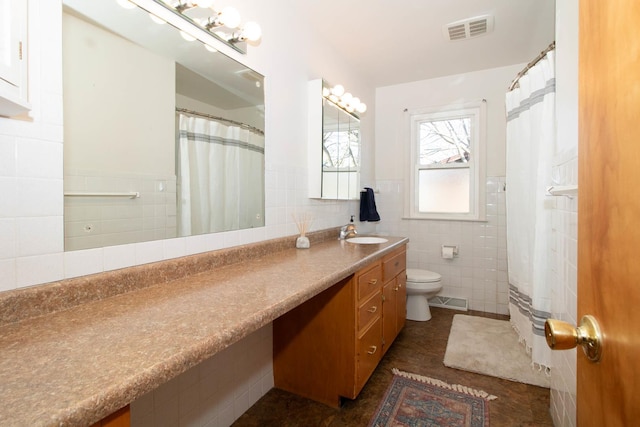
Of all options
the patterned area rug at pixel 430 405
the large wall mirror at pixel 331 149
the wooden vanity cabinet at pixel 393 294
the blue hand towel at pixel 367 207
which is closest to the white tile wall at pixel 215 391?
the patterned area rug at pixel 430 405

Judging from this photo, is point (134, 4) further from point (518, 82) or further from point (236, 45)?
point (518, 82)

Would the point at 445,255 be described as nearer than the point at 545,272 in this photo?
No

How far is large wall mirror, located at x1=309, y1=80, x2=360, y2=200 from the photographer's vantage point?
2.22 m

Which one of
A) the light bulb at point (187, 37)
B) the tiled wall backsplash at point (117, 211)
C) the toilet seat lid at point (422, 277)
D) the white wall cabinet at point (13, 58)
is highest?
the light bulb at point (187, 37)

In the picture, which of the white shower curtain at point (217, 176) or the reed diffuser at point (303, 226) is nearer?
the white shower curtain at point (217, 176)

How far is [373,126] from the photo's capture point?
11.4 feet

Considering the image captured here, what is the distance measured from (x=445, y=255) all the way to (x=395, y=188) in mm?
893

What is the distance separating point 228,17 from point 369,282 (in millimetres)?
1517

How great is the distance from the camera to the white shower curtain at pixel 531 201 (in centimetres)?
181

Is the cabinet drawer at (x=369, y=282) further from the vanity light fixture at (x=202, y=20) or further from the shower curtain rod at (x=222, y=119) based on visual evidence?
the vanity light fixture at (x=202, y=20)

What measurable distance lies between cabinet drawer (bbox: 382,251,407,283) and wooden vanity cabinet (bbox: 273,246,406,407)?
4.6 inches

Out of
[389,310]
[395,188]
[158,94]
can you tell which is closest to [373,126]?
[395,188]

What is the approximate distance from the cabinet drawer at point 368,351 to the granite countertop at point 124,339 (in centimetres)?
62

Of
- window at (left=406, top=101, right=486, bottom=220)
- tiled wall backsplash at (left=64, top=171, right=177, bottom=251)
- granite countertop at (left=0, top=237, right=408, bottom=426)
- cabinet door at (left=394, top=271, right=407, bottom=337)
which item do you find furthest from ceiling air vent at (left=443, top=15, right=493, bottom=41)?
tiled wall backsplash at (left=64, top=171, right=177, bottom=251)
